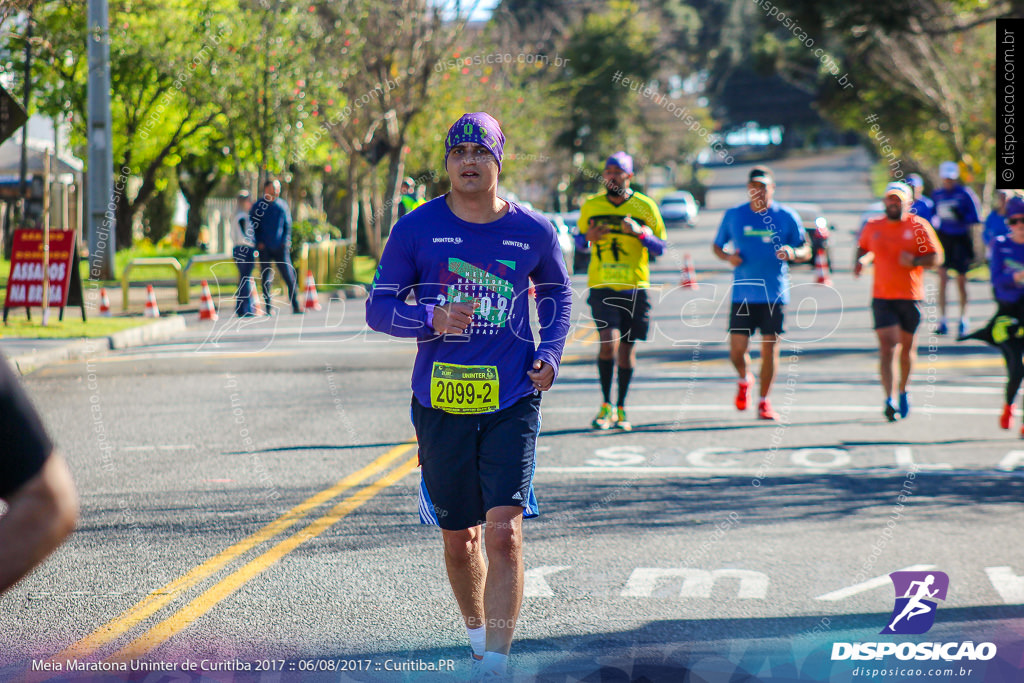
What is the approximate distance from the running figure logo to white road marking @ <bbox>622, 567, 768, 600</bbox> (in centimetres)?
59

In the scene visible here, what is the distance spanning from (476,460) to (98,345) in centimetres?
1201

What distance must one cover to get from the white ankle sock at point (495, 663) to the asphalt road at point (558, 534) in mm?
189

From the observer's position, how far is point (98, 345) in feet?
50.7

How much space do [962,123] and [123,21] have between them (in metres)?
23.9

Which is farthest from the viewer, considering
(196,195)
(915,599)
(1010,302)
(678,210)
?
(678,210)

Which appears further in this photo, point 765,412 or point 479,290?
point 765,412

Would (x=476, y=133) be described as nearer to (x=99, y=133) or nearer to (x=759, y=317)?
(x=759, y=317)

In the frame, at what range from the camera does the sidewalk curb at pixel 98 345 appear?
44.7ft

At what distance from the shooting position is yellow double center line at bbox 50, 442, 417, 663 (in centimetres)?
485

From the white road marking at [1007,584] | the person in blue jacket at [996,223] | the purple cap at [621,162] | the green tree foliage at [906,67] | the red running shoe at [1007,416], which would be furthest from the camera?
the green tree foliage at [906,67]

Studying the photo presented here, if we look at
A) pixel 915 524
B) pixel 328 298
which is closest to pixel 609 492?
pixel 915 524

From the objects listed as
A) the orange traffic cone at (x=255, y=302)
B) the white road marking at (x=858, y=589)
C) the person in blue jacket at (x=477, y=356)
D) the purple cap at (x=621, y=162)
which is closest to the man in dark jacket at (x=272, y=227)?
the orange traffic cone at (x=255, y=302)

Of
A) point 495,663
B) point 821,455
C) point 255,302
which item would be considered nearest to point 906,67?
A: point 255,302

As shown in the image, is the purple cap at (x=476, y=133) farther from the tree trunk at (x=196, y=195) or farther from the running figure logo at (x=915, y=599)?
the tree trunk at (x=196, y=195)
